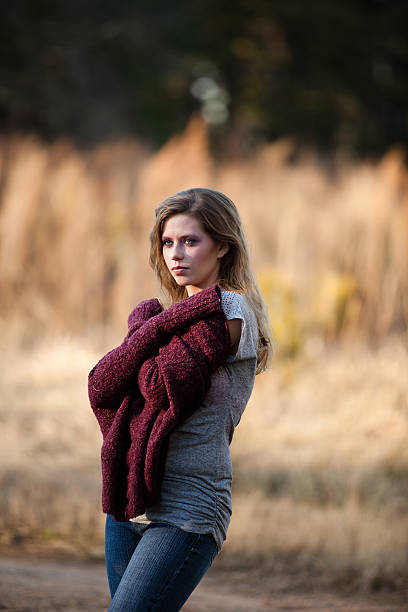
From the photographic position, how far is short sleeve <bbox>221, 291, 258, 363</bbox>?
1.54m

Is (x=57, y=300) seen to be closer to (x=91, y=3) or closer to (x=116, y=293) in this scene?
(x=116, y=293)

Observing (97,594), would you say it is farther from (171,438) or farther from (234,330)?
(234,330)

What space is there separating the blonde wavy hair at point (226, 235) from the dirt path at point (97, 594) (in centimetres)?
171

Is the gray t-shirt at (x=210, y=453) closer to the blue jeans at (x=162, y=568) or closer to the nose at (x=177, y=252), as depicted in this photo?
the blue jeans at (x=162, y=568)

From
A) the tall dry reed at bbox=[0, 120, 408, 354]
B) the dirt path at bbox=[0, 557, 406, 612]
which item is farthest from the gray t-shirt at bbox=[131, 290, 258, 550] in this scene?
the tall dry reed at bbox=[0, 120, 408, 354]

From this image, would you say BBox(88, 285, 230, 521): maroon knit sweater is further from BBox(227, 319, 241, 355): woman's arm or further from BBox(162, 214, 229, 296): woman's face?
BBox(162, 214, 229, 296): woman's face

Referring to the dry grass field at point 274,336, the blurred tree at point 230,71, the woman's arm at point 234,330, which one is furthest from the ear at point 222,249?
the blurred tree at point 230,71

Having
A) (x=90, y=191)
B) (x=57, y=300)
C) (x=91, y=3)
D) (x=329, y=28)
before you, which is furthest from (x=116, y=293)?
(x=91, y=3)

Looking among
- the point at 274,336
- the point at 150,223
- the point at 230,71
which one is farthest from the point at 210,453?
the point at 230,71

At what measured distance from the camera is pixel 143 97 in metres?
15.0

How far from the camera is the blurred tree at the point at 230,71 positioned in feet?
43.7

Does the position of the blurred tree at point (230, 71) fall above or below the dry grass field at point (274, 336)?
above

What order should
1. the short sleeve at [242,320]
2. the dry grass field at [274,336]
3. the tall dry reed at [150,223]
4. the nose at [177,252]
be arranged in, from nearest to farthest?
the short sleeve at [242,320]
the nose at [177,252]
the dry grass field at [274,336]
the tall dry reed at [150,223]

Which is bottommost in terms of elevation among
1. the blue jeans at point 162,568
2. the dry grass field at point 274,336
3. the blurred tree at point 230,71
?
the blue jeans at point 162,568
